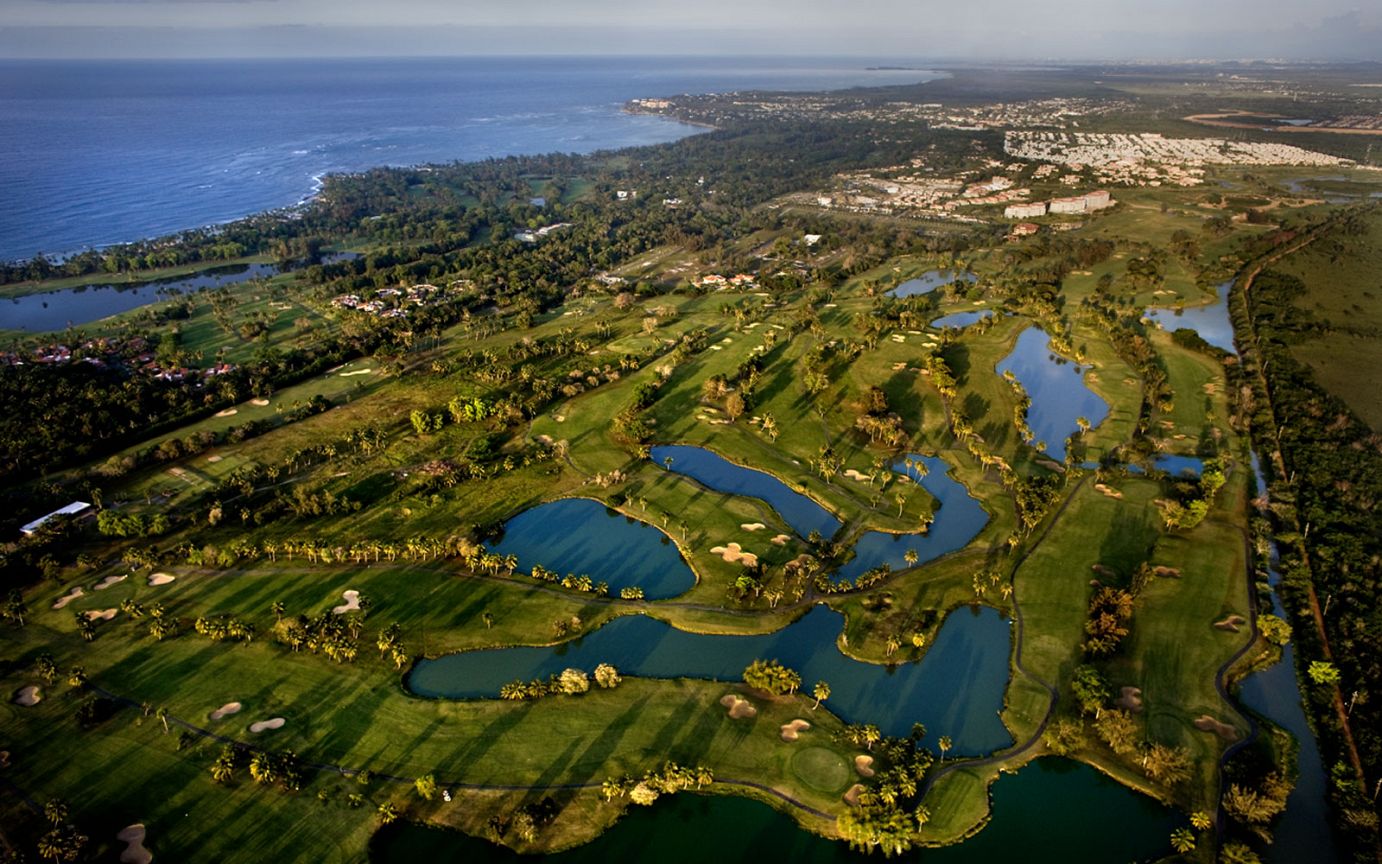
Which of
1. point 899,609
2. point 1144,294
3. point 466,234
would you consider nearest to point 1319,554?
point 899,609

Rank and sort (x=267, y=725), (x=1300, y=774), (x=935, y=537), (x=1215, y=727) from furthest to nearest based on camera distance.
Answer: (x=935, y=537), (x=267, y=725), (x=1215, y=727), (x=1300, y=774)

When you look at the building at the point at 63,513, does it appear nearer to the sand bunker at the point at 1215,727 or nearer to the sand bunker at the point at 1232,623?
the sand bunker at the point at 1215,727

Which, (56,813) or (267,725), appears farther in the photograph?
(267,725)

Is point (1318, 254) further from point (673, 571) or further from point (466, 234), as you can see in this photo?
point (466, 234)

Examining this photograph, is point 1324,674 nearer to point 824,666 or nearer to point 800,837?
point 824,666

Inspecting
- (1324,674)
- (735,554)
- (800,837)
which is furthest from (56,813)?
(1324,674)

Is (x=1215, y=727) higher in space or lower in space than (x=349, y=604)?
higher

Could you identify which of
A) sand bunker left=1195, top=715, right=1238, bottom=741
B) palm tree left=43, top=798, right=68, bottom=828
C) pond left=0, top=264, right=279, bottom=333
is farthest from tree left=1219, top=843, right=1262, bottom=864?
pond left=0, top=264, right=279, bottom=333
